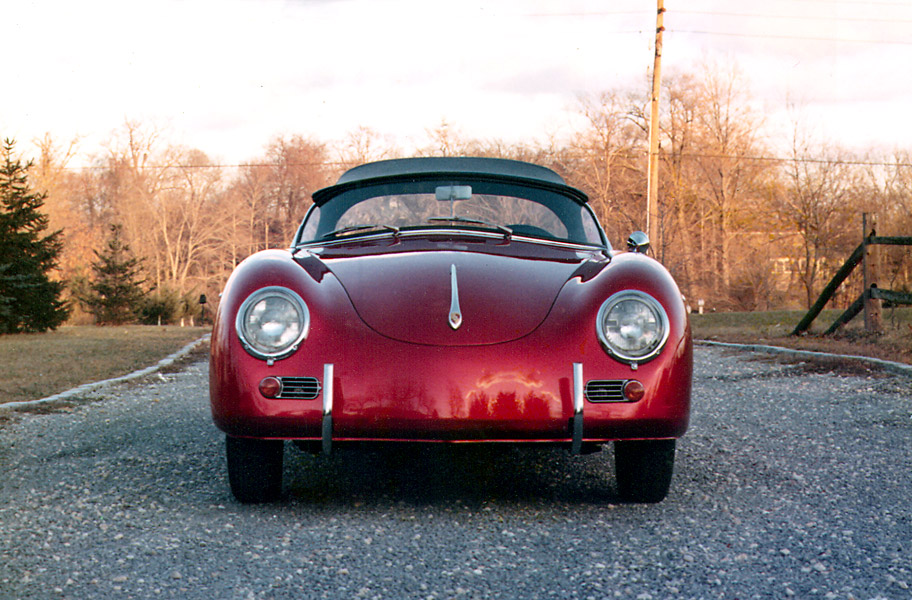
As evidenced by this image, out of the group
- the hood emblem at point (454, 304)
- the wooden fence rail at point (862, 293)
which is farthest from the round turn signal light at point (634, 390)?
the wooden fence rail at point (862, 293)

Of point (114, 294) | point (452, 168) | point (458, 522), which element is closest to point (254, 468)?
point (458, 522)

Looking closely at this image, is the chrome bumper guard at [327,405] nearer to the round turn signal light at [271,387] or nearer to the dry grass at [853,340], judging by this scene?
the round turn signal light at [271,387]

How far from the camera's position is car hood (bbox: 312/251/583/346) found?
298 cm

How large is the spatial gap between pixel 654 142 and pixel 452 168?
18011 millimetres

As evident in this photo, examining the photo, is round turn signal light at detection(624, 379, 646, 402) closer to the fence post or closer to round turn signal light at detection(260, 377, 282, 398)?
round turn signal light at detection(260, 377, 282, 398)

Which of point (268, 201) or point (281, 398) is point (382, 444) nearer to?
point (281, 398)

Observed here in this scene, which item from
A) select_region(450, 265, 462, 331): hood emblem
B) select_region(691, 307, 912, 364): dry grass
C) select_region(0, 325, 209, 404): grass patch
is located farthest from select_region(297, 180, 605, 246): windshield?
select_region(691, 307, 912, 364): dry grass

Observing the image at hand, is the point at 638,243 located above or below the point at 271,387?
above

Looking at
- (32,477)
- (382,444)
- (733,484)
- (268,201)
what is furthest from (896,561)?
(268,201)

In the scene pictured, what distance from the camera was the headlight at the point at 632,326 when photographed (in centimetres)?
302

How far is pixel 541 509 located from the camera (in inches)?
130

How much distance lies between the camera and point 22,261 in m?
15.6

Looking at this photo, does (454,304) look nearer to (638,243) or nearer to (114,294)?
(638,243)

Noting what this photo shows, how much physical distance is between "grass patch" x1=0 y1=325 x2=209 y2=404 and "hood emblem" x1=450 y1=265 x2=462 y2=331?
478 cm
